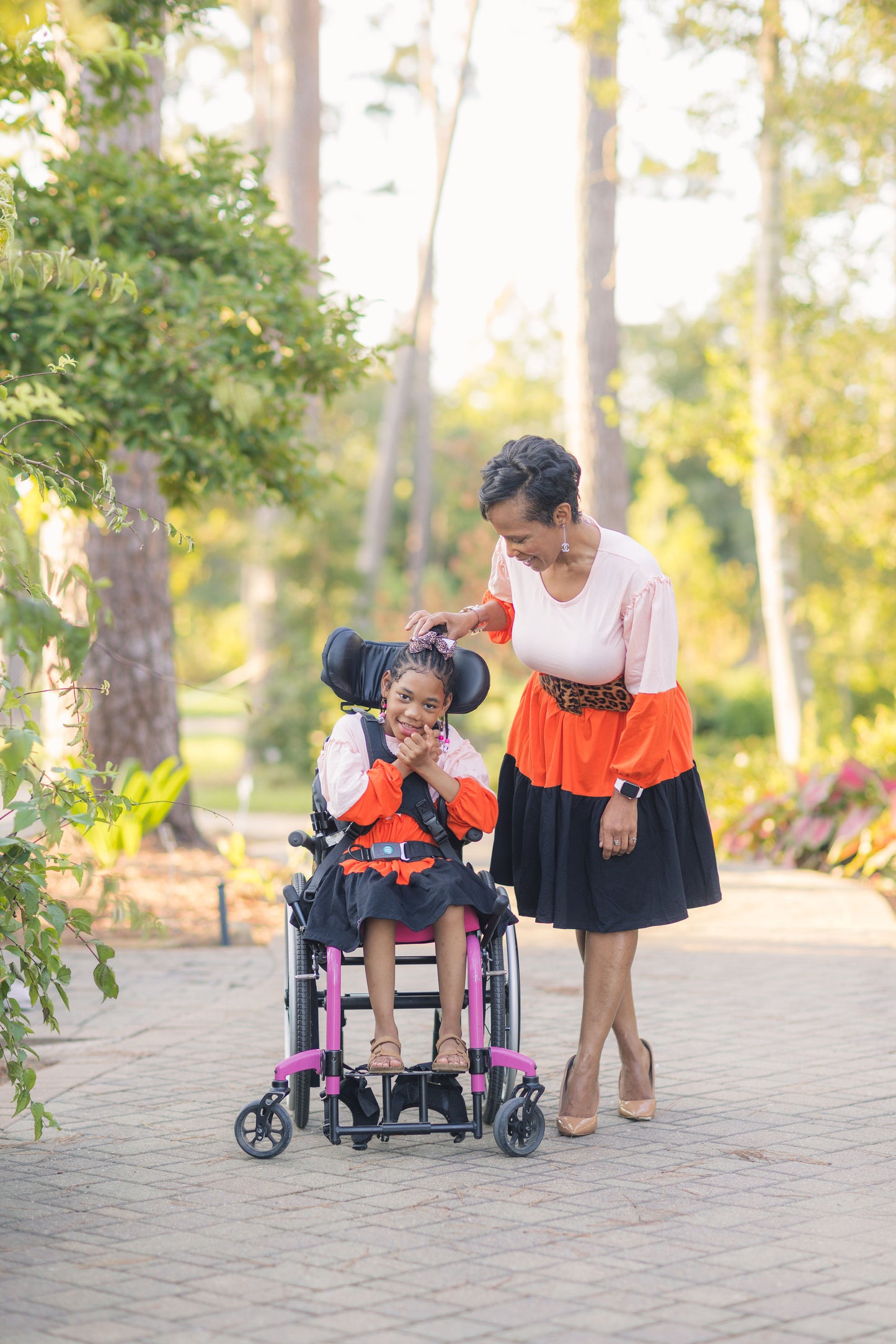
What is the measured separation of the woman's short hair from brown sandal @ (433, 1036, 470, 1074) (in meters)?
1.35

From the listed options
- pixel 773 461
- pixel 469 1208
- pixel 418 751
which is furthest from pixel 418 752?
pixel 773 461

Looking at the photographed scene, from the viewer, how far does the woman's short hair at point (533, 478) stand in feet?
12.4

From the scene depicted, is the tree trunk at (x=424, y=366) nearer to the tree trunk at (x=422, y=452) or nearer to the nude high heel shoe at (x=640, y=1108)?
the tree trunk at (x=422, y=452)

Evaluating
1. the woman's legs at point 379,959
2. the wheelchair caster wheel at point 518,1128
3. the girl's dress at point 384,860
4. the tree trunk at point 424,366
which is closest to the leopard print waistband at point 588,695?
the girl's dress at point 384,860

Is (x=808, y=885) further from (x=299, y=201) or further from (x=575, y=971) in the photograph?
(x=299, y=201)

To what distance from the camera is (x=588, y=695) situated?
4031mm

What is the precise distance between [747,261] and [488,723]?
12.1 meters

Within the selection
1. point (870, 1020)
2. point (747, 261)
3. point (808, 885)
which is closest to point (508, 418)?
point (747, 261)

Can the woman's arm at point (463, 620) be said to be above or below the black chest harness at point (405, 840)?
above

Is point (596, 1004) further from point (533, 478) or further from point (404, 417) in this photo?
point (404, 417)

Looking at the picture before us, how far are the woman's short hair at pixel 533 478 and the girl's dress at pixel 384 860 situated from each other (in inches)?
28.0

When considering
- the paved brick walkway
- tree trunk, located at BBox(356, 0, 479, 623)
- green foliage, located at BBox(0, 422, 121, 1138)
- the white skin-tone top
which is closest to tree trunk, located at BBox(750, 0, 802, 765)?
the paved brick walkway

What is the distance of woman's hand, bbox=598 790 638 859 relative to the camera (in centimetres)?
389

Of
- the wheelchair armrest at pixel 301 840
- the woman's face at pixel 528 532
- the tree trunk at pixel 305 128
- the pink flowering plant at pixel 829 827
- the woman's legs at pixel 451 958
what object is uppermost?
the tree trunk at pixel 305 128
